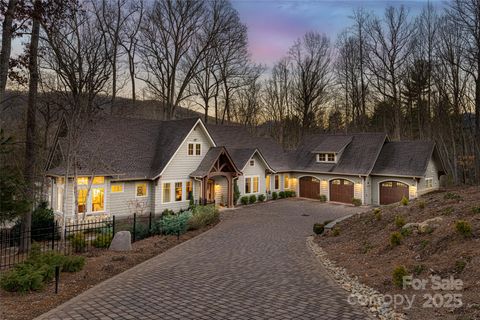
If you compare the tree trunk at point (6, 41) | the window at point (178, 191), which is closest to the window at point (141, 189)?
the window at point (178, 191)

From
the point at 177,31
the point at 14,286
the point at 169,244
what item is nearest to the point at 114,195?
the point at 169,244

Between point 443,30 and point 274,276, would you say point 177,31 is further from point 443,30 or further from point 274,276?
point 274,276

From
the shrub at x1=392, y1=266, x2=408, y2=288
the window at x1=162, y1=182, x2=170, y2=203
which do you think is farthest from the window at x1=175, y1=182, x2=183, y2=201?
the shrub at x1=392, y1=266, x2=408, y2=288

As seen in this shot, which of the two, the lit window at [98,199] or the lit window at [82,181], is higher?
the lit window at [82,181]

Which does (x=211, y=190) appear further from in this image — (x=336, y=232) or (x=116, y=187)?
(x=336, y=232)

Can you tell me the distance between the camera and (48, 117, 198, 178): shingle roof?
19906 millimetres

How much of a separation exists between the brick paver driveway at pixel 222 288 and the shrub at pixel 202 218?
90.2 inches

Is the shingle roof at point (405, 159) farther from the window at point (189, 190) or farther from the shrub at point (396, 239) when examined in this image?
the shrub at point (396, 239)

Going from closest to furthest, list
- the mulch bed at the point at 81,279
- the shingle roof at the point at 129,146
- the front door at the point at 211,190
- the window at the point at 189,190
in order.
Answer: the mulch bed at the point at 81,279, the shingle roof at the point at 129,146, the window at the point at 189,190, the front door at the point at 211,190

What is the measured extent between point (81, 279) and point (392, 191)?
24.3m

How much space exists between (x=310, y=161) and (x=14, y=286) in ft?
88.9

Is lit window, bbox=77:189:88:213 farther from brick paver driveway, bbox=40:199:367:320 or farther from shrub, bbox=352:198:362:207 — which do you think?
shrub, bbox=352:198:362:207

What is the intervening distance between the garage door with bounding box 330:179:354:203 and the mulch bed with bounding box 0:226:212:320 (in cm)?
1825

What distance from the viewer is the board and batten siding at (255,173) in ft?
91.9
